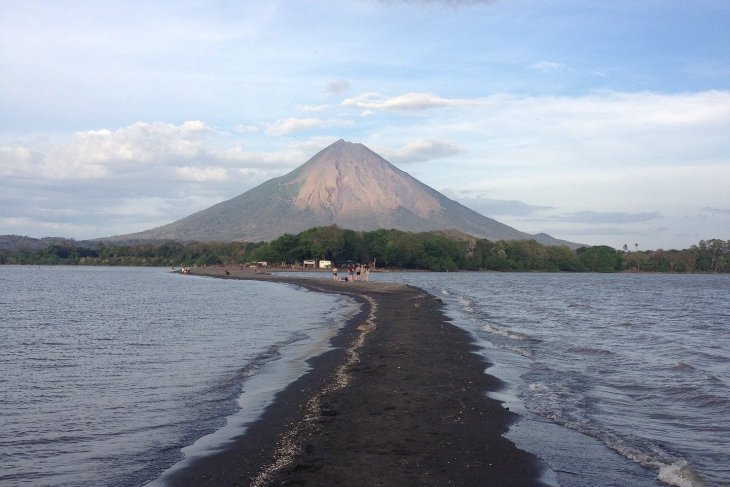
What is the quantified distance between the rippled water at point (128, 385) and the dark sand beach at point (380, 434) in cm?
79

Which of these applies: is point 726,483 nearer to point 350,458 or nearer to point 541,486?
point 541,486

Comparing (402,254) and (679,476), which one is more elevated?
(402,254)

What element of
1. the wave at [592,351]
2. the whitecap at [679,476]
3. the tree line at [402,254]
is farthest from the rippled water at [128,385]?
the tree line at [402,254]

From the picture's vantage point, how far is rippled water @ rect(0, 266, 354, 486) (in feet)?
32.2

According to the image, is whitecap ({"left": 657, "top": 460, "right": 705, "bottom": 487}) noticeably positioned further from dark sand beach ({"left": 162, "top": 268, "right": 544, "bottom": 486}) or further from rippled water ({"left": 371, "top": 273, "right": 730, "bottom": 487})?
dark sand beach ({"left": 162, "top": 268, "right": 544, "bottom": 486})

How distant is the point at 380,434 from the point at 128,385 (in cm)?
735

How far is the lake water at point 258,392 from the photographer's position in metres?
9.81

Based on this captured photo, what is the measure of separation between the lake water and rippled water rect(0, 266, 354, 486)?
41 mm

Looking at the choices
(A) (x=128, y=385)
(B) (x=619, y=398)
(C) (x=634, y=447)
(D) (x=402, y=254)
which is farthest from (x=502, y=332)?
(D) (x=402, y=254)

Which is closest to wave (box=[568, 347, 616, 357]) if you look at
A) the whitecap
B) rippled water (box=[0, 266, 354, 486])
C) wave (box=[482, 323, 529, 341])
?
wave (box=[482, 323, 529, 341])

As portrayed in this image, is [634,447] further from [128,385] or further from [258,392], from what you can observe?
[128,385]

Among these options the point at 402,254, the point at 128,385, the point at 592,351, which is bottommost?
the point at 128,385

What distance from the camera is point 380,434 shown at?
10469 millimetres

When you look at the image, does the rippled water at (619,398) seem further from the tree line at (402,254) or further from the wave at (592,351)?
the tree line at (402,254)
